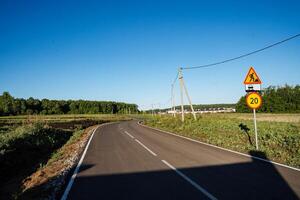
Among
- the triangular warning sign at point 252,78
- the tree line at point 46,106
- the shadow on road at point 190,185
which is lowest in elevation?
the shadow on road at point 190,185

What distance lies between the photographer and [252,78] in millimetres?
12859

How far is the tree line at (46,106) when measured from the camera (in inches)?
4989

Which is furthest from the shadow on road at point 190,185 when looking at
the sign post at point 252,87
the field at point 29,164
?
the sign post at point 252,87

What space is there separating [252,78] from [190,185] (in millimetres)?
8082

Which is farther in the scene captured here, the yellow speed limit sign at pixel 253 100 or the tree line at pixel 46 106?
the tree line at pixel 46 106

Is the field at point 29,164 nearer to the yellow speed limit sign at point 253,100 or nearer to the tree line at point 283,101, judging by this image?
the yellow speed limit sign at point 253,100

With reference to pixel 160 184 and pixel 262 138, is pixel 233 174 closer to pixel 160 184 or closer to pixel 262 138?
pixel 160 184

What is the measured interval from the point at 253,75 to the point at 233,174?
6765 millimetres

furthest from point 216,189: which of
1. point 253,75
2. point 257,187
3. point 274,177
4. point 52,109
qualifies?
point 52,109

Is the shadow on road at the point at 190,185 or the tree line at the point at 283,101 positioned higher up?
the tree line at the point at 283,101

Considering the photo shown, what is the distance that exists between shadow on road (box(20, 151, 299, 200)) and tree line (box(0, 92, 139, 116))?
102964 millimetres

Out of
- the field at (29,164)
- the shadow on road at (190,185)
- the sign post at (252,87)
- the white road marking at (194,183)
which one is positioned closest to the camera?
the white road marking at (194,183)

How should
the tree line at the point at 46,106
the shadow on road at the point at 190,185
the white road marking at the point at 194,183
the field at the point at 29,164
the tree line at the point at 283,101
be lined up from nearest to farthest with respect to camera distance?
the white road marking at the point at 194,183
the shadow on road at the point at 190,185
the field at the point at 29,164
the tree line at the point at 283,101
the tree line at the point at 46,106

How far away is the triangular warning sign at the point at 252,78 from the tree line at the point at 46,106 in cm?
10107
